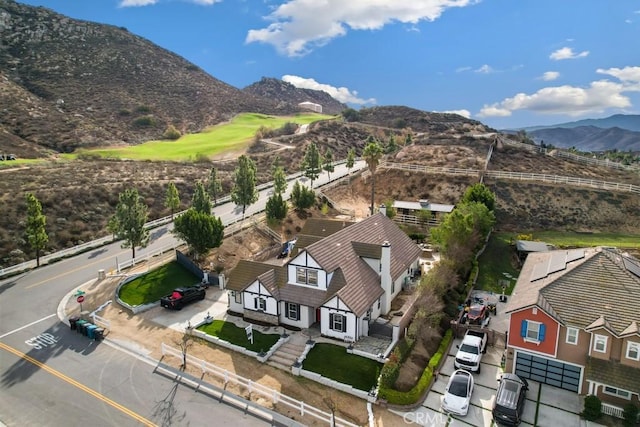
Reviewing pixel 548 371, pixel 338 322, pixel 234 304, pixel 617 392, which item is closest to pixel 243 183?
pixel 234 304

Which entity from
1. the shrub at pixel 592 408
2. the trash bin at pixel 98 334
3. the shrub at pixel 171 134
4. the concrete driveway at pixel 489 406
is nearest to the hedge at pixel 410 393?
the concrete driveway at pixel 489 406

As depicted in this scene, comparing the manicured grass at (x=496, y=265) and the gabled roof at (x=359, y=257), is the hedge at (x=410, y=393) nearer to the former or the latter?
the gabled roof at (x=359, y=257)

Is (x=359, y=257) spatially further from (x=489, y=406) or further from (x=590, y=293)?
(x=590, y=293)

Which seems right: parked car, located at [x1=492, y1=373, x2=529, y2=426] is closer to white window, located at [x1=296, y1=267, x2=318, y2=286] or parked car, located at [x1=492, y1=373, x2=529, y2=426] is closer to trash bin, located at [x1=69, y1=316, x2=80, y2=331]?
white window, located at [x1=296, y1=267, x2=318, y2=286]

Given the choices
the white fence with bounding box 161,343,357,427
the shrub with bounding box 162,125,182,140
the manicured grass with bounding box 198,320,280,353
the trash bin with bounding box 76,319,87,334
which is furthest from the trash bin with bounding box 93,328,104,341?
the shrub with bounding box 162,125,182,140

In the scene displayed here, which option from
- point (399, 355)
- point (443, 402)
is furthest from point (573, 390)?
point (399, 355)

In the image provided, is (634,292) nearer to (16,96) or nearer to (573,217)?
(573,217)
